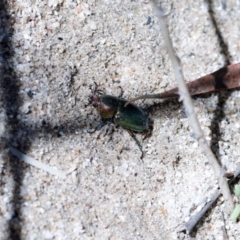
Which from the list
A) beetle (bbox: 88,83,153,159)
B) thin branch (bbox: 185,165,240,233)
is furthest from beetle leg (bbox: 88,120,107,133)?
thin branch (bbox: 185,165,240,233)

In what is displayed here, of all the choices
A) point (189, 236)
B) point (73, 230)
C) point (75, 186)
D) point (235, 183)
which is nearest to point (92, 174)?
point (75, 186)

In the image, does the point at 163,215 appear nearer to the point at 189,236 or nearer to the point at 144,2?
the point at 189,236

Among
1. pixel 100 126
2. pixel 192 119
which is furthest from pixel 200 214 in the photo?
pixel 100 126

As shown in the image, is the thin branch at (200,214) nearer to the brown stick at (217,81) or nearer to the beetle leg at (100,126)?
the brown stick at (217,81)

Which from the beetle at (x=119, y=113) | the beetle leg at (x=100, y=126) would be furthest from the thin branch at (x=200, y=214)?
the beetle leg at (x=100, y=126)

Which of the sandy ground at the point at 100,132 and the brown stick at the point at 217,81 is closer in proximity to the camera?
the sandy ground at the point at 100,132

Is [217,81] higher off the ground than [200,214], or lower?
higher

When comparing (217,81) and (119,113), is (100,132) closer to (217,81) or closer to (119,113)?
(119,113)
